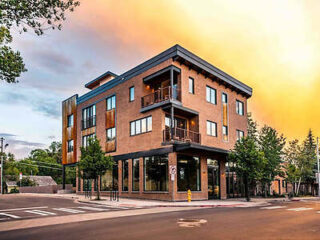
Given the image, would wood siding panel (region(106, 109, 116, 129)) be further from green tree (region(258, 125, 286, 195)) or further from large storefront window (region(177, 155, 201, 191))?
green tree (region(258, 125, 286, 195))

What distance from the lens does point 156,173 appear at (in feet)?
91.9

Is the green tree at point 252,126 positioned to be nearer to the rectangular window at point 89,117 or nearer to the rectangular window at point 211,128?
the rectangular window at point 211,128

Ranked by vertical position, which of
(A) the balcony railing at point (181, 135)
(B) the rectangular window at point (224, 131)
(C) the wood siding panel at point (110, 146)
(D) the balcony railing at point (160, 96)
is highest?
(D) the balcony railing at point (160, 96)

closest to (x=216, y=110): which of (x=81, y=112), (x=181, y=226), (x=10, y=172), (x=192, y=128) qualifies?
(x=192, y=128)

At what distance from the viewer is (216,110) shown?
107 feet

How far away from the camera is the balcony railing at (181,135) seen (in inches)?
1069

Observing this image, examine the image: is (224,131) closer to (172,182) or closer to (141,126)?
(141,126)

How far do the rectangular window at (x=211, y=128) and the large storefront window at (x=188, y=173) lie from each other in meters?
3.55

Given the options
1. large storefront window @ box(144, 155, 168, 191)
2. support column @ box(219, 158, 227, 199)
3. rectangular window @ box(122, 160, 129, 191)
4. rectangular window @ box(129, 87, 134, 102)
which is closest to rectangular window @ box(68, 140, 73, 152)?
rectangular window @ box(122, 160, 129, 191)

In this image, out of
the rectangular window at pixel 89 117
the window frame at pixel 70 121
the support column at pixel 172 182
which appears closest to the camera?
the support column at pixel 172 182

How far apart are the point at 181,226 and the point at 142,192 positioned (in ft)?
58.5

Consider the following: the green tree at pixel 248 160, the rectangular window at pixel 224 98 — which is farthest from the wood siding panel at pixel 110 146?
the rectangular window at pixel 224 98

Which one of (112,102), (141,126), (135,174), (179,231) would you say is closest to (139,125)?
(141,126)

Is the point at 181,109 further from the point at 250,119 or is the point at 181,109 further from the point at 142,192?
the point at 250,119
